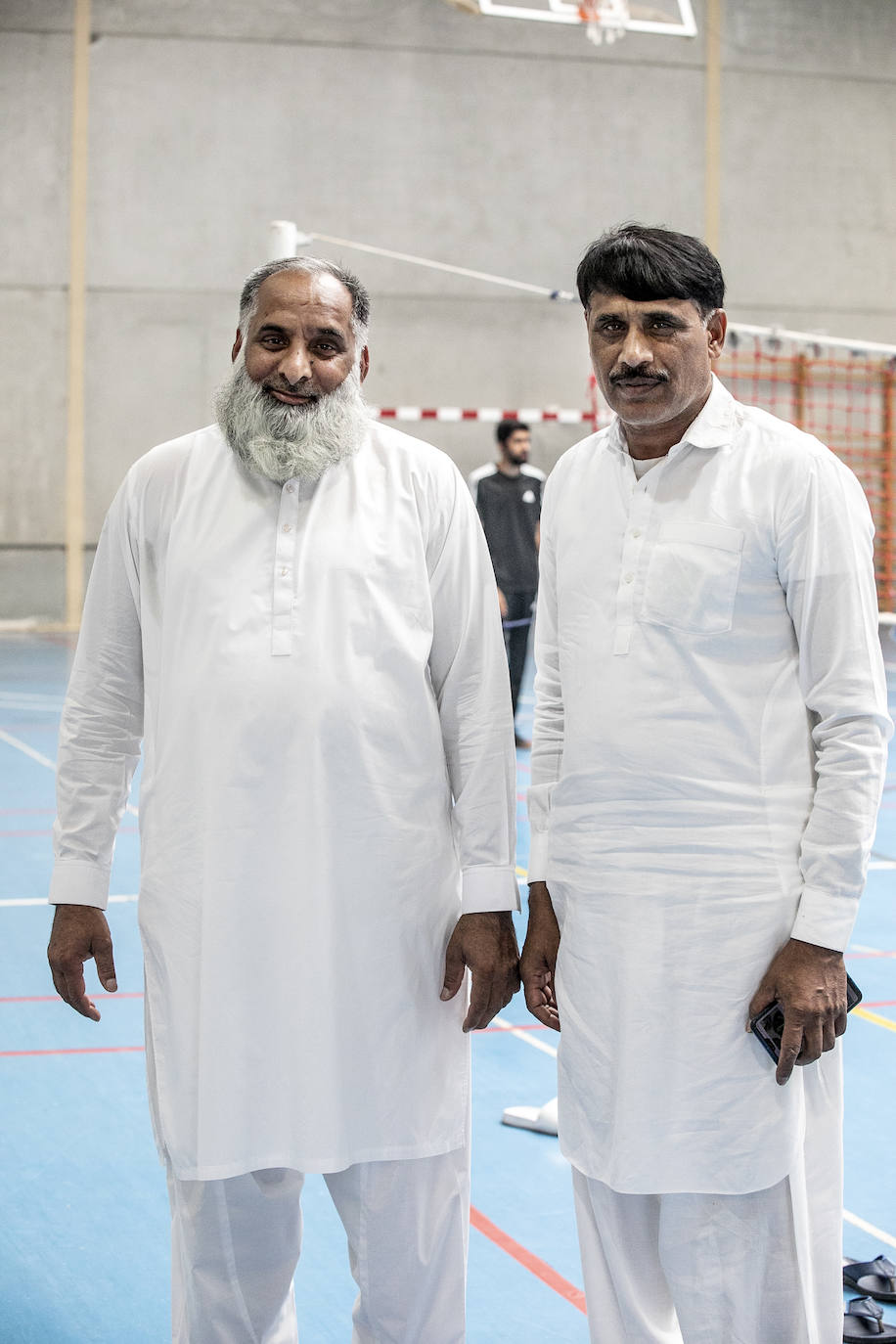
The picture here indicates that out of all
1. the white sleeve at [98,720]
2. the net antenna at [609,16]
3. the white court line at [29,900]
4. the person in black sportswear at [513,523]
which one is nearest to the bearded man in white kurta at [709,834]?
the white sleeve at [98,720]

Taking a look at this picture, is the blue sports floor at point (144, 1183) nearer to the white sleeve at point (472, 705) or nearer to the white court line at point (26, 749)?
the white sleeve at point (472, 705)

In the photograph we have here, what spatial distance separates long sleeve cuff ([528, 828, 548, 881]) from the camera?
92.7 inches

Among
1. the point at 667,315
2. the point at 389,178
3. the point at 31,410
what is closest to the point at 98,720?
the point at 667,315

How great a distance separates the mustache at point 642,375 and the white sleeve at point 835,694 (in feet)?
0.83

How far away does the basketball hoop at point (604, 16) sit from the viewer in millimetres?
10125

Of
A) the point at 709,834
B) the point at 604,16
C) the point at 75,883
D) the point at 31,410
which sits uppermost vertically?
the point at 604,16

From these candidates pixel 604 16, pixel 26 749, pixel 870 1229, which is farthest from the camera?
pixel 604 16

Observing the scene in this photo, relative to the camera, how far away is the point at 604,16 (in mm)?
10195

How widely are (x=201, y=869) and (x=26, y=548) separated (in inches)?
537

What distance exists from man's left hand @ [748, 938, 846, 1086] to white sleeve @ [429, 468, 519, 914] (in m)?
0.42

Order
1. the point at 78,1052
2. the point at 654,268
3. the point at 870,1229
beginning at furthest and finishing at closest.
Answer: the point at 78,1052
the point at 870,1229
the point at 654,268

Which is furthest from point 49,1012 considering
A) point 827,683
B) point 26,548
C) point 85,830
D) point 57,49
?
point 57,49

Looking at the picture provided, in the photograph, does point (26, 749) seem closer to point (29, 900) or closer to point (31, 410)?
point (29, 900)

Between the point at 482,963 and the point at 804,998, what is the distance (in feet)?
1.57
